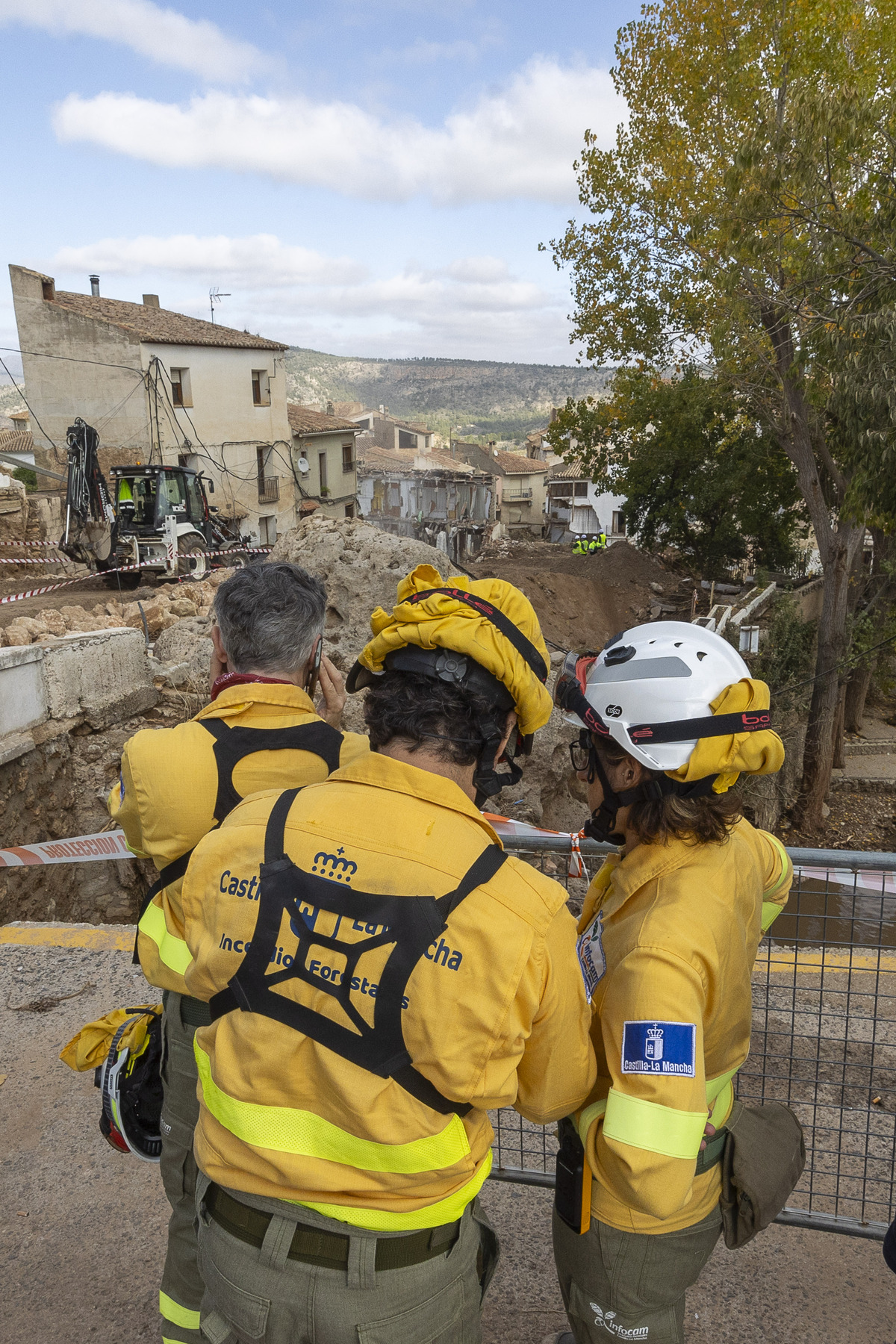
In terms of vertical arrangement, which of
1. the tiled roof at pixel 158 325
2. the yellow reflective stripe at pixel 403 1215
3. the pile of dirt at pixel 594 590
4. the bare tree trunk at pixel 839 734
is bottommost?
the bare tree trunk at pixel 839 734

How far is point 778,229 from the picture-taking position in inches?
445

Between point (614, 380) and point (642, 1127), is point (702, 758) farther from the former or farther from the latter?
point (614, 380)

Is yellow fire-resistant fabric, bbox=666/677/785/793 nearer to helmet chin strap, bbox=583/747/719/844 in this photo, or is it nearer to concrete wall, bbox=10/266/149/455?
helmet chin strap, bbox=583/747/719/844

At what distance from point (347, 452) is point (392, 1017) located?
40.4m

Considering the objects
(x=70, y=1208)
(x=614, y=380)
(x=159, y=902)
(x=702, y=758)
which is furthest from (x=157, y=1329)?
(x=614, y=380)

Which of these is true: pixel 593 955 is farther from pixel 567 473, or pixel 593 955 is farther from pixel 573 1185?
pixel 567 473

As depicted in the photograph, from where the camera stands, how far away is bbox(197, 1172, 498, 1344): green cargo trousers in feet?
4.56

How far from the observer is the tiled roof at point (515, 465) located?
55406 mm

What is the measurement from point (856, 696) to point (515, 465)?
120 feet

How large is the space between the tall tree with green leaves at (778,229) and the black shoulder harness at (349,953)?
933cm

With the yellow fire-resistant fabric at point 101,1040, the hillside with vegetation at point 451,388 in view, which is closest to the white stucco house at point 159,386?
the yellow fire-resistant fabric at point 101,1040

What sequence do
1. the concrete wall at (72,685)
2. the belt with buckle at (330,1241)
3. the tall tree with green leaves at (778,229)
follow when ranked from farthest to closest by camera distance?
1. the tall tree with green leaves at (778,229)
2. the concrete wall at (72,685)
3. the belt with buckle at (330,1241)

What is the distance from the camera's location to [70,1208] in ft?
9.51

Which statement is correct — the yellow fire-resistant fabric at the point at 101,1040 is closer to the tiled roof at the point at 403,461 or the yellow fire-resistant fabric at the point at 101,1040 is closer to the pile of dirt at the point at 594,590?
the pile of dirt at the point at 594,590
